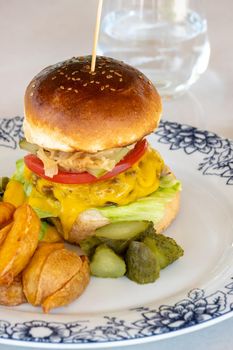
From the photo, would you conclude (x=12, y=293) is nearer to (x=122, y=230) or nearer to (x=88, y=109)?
(x=122, y=230)

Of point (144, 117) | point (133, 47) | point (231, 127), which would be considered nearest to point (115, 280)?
point (144, 117)

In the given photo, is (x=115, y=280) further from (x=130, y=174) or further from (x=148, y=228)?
(x=130, y=174)

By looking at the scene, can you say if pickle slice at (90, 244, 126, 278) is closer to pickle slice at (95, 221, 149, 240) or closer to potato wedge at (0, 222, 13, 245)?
pickle slice at (95, 221, 149, 240)

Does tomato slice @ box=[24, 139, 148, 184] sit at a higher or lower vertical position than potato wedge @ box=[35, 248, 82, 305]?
higher

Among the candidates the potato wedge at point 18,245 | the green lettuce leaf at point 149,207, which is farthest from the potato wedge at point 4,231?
the green lettuce leaf at point 149,207

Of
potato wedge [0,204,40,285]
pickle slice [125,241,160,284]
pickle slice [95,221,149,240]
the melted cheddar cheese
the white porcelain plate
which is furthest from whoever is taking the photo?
the melted cheddar cheese

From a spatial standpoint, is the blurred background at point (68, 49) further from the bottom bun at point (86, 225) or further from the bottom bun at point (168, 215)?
the bottom bun at point (86, 225)

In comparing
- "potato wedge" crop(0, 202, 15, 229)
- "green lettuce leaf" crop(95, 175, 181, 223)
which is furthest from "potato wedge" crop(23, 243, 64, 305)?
"green lettuce leaf" crop(95, 175, 181, 223)
